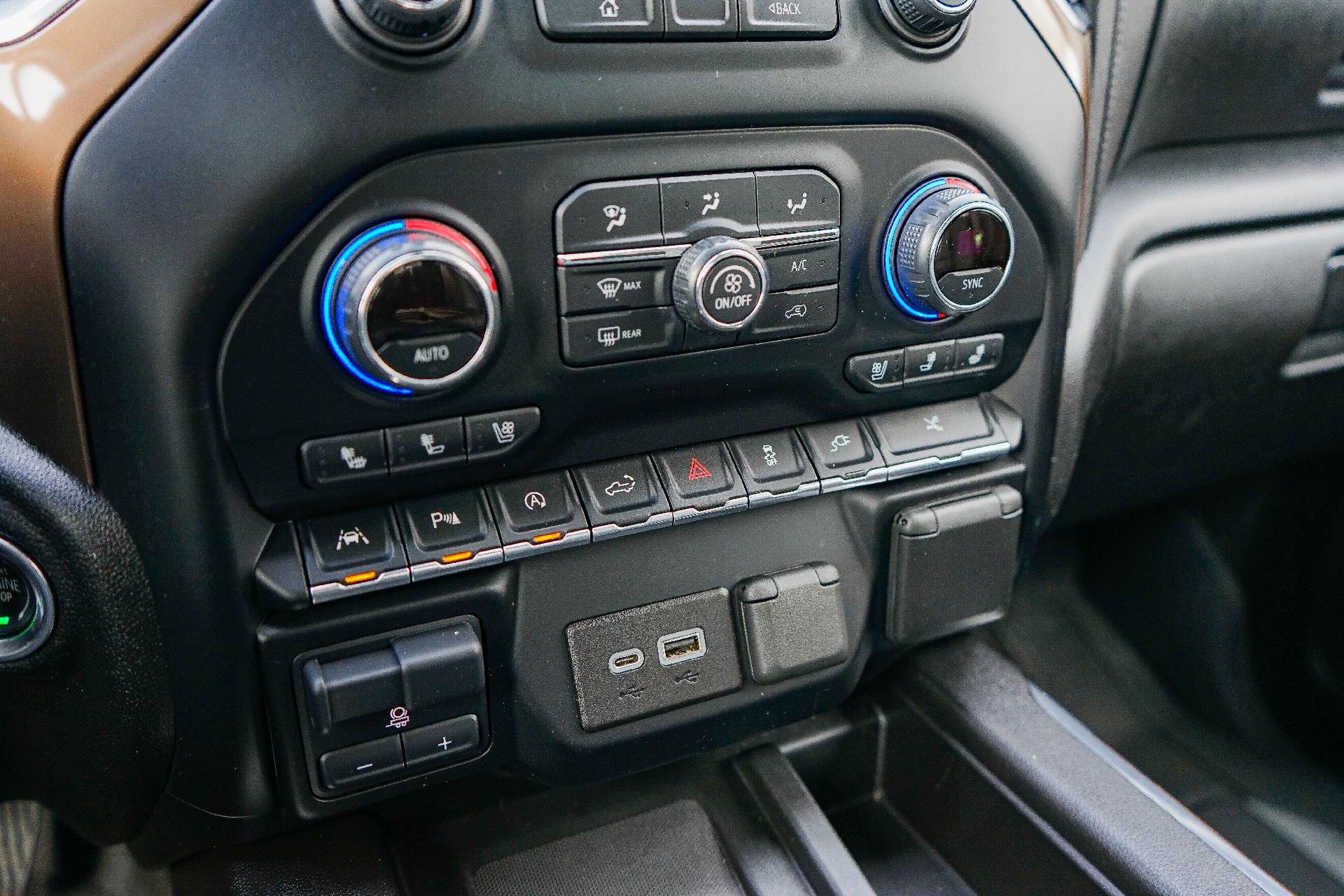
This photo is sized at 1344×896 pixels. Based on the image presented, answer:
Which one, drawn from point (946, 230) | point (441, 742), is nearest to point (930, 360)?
point (946, 230)

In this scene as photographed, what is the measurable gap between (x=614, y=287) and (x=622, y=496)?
0.15m

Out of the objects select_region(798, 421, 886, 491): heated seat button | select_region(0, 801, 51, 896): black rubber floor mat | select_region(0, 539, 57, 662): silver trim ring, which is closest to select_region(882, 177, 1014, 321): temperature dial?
select_region(798, 421, 886, 491): heated seat button

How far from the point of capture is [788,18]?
0.61 meters

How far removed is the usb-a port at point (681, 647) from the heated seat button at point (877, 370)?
8.5 inches

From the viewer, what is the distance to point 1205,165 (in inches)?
37.4

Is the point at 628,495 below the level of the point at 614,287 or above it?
below

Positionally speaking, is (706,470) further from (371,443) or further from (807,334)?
(371,443)

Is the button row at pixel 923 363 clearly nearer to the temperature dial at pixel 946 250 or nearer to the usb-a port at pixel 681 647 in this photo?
the temperature dial at pixel 946 250

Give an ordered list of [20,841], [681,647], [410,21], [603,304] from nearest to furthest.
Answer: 1. [410,21]
2. [603,304]
3. [681,647]
4. [20,841]

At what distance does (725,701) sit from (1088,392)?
1.50 ft

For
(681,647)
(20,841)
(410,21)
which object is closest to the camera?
(410,21)

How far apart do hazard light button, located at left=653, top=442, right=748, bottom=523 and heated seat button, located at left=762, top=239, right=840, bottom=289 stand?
0.13 meters

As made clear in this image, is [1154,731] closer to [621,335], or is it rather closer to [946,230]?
[946,230]

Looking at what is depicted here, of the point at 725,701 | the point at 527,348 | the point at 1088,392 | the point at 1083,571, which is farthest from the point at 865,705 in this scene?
the point at 1083,571
